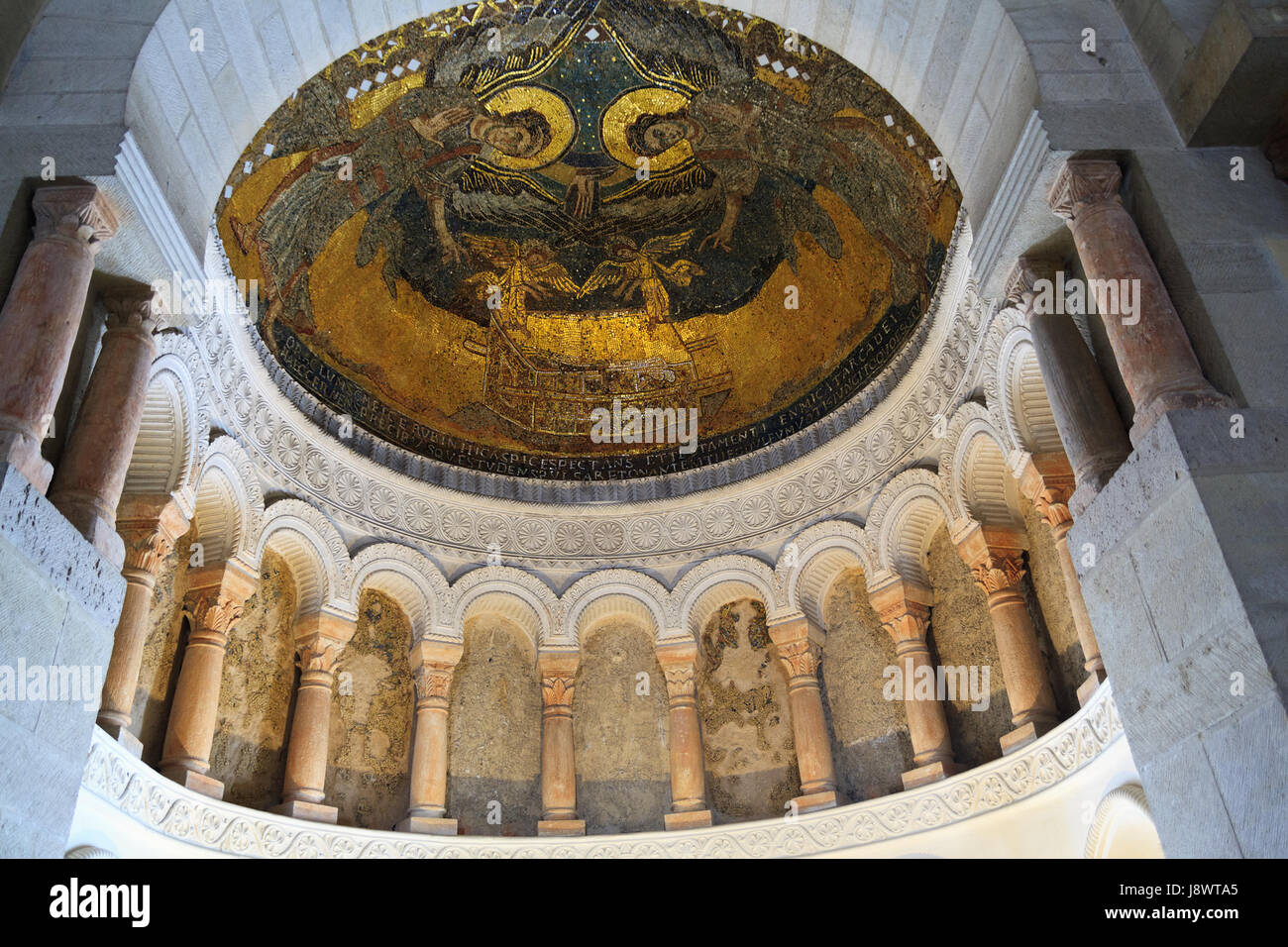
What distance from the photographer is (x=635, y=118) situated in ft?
36.0

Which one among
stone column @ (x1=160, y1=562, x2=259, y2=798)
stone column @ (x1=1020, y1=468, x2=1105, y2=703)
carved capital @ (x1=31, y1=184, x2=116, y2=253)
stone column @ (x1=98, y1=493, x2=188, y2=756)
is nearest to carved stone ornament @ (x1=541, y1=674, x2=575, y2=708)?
stone column @ (x1=160, y1=562, x2=259, y2=798)

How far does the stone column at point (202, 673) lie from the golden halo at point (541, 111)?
5.29 meters

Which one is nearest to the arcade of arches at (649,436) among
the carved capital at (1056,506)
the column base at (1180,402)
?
the column base at (1180,402)

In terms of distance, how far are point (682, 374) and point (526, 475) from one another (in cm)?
230

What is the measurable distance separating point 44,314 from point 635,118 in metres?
7.82

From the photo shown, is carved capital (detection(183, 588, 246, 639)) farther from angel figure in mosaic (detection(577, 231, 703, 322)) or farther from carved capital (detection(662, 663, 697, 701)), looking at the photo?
angel figure in mosaic (detection(577, 231, 703, 322))

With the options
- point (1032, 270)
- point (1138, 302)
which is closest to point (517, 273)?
point (1032, 270)

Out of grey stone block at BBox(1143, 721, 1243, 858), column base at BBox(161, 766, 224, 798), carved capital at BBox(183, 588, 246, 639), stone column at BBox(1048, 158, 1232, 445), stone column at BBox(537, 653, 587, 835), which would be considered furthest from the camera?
stone column at BBox(537, 653, 587, 835)

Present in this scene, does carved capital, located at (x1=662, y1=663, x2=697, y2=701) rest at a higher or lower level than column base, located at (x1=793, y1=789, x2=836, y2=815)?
higher

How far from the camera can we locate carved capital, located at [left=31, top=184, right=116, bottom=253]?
174 inches

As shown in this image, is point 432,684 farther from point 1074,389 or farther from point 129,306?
point 1074,389

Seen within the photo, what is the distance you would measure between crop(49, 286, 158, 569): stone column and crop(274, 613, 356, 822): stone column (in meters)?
4.78

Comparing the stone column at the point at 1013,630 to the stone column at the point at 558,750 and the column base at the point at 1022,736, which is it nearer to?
the column base at the point at 1022,736
